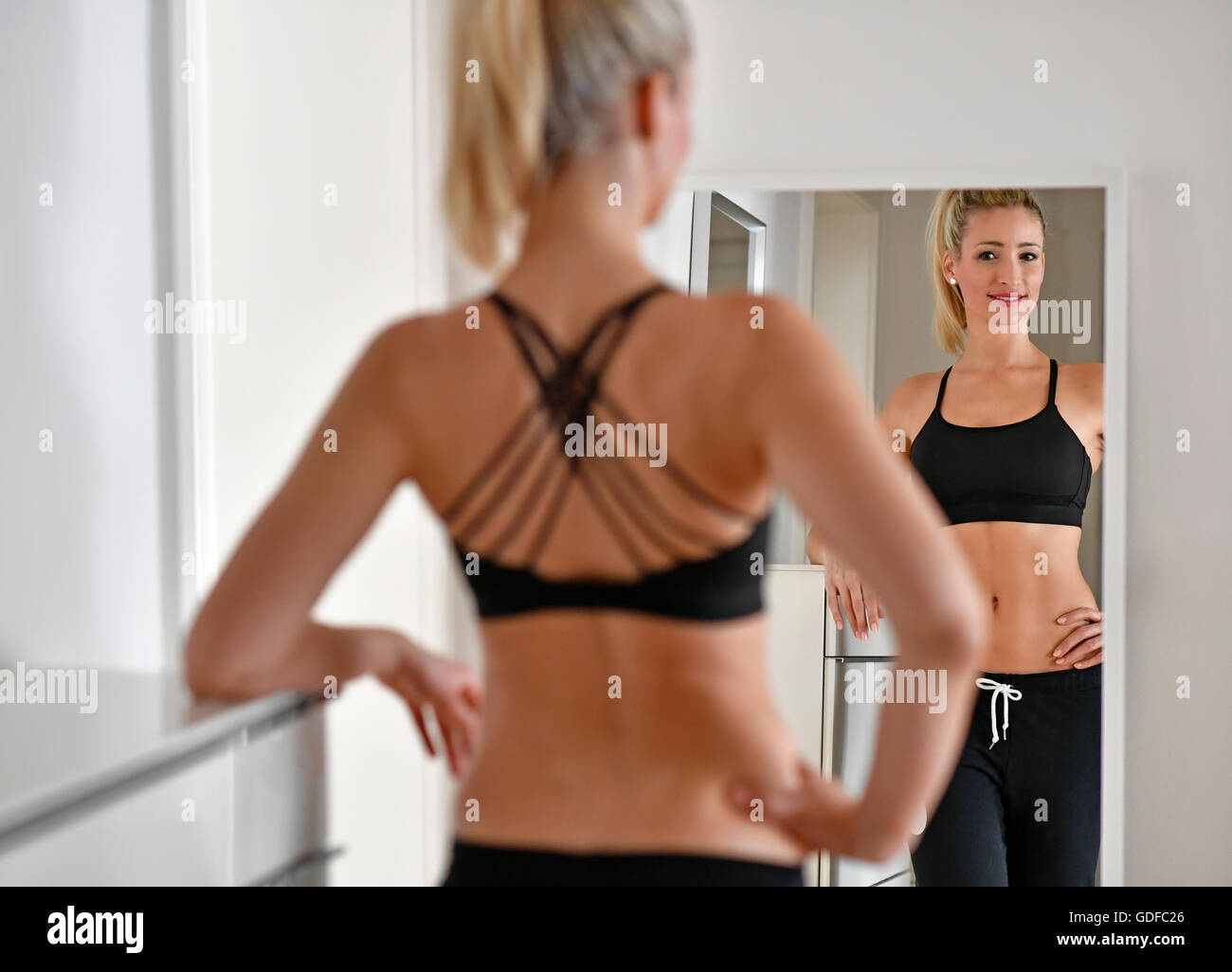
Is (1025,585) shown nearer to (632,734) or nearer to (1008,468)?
(1008,468)

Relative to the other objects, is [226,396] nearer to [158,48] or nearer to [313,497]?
[158,48]

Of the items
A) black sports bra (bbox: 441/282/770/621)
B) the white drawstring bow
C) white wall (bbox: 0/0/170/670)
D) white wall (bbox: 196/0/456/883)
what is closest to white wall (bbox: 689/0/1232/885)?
the white drawstring bow

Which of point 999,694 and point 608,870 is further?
point 999,694

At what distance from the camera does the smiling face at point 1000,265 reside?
1.81 metres

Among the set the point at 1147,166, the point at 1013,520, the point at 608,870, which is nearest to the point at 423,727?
the point at 608,870

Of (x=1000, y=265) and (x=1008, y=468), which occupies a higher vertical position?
(x=1000, y=265)

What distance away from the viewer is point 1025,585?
1.80 meters

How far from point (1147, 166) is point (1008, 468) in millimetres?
555

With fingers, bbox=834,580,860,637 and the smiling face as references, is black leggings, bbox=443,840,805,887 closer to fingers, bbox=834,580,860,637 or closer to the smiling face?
fingers, bbox=834,580,860,637

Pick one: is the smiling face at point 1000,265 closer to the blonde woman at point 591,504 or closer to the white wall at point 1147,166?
the white wall at point 1147,166

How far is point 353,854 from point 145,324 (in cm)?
103

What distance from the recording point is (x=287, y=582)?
0.84 m

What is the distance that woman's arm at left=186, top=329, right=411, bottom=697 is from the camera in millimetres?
823
